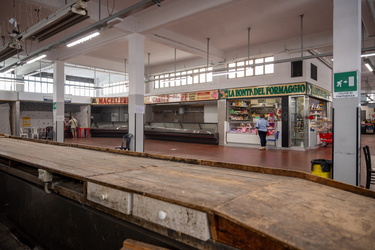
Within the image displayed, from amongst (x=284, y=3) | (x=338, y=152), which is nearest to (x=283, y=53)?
(x=284, y=3)

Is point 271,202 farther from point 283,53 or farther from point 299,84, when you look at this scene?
point 283,53

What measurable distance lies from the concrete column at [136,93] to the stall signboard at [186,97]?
5.45 m

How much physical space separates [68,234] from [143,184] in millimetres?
1235

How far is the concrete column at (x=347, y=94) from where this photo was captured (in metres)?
4.09

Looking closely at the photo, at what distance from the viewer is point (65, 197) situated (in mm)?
2273

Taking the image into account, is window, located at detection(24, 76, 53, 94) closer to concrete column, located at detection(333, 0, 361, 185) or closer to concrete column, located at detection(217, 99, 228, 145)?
concrete column, located at detection(217, 99, 228, 145)

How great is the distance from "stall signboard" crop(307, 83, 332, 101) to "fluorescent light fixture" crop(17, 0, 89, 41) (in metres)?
9.23

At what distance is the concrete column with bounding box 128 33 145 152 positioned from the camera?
775cm

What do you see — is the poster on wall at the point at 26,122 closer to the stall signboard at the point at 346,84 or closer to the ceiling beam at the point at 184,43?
the ceiling beam at the point at 184,43

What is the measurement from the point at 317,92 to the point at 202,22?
6652mm

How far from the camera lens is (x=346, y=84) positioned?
421 centimetres

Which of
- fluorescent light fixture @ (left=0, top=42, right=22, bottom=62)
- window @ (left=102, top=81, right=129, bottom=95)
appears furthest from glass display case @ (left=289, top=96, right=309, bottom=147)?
window @ (left=102, top=81, right=129, bottom=95)

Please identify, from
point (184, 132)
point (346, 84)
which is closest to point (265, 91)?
point (184, 132)

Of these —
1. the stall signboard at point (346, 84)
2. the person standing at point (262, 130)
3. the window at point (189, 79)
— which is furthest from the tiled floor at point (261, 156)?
the window at point (189, 79)
